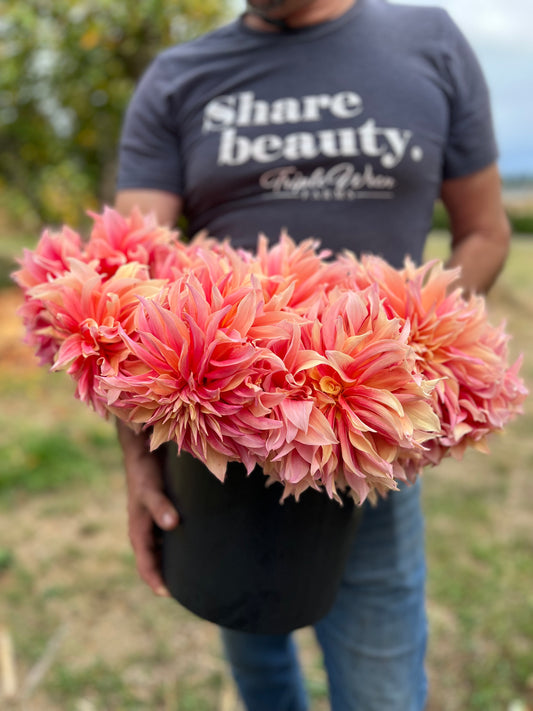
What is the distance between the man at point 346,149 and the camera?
1.61m

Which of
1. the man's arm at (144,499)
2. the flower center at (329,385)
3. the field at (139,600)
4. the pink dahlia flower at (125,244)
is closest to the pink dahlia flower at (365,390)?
the flower center at (329,385)

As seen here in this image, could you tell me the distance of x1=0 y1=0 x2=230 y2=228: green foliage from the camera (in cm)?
579

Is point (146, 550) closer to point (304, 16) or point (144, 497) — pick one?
point (144, 497)

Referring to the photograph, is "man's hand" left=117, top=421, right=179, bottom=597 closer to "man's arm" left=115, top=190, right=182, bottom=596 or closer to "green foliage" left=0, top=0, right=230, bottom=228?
"man's arm" left=115, top=190, right=182, bottom=596

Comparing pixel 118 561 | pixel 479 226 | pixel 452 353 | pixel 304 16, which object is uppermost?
pixel 304 16

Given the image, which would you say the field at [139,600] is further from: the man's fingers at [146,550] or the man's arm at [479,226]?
the man's arm at [479,226]

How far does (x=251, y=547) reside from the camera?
4.07 feet

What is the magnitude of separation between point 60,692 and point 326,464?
79.4 inches

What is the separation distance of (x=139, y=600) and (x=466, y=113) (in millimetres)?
2357

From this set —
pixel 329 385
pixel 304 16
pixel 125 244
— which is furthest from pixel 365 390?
pixel 304 16

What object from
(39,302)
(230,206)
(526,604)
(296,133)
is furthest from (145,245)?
(526,604)

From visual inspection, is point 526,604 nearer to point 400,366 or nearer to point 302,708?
point 302,708

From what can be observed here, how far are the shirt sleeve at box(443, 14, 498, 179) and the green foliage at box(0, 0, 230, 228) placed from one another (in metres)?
4.59

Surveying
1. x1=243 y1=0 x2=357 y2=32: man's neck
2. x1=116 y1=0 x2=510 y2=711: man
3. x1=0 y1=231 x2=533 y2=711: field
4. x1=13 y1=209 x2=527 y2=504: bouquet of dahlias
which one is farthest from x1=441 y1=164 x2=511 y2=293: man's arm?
x1=0 y1=231 x2=533 y2=711: field
